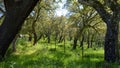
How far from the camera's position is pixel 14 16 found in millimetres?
4832

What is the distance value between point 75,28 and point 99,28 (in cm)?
487

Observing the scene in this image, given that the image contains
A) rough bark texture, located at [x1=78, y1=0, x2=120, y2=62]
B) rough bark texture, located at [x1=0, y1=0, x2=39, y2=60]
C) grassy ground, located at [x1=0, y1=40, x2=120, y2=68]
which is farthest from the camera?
rough bark texture, located at [x1=78, y1=0, x2=120, y2=62]

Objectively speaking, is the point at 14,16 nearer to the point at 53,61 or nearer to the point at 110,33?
the point at 53,61

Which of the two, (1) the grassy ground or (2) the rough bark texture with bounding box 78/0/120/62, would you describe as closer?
(1) the grassy ground

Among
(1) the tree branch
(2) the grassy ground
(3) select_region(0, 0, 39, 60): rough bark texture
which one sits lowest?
(2) the grassy ground

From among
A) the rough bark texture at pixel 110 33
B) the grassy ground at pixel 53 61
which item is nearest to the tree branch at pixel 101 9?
the rough bark texture at pixel 110 33

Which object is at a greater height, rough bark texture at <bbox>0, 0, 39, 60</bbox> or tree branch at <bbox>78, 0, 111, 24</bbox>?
tree branch at <bbox>78, 0, 111, 24</bbox>

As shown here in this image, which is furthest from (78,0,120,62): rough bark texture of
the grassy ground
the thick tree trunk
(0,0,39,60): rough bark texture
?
(0,0,39,60): rough bark texture

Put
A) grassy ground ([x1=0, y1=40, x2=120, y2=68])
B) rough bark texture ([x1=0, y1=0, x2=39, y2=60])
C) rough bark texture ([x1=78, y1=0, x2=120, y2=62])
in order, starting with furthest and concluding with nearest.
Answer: rough bark texture ([x1=78, y1=0, x2=120, y2=62]), grassy ground ([x1=0, y1=40, x2=120, y2=68]), rough bark texture ([x1=0, y1=0, x2=39, y2=60])

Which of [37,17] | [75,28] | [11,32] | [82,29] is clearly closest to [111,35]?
[11,32]

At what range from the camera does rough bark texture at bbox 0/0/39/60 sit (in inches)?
189

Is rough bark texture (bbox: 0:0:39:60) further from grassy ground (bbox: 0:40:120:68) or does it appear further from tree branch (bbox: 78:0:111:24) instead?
tree branch (bbox: 78:0:111:24)

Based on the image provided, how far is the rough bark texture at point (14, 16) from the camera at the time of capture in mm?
4809

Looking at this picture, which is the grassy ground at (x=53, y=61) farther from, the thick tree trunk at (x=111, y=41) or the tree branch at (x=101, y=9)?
the tree branch at (x=101, y=9)
